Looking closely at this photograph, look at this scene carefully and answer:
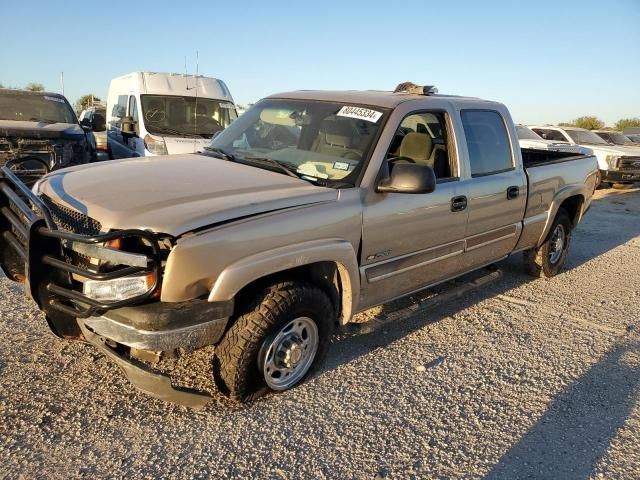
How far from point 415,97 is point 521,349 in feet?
7.29

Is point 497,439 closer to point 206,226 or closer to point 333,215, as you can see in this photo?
point 333,215

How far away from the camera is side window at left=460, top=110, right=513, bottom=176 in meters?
4.56

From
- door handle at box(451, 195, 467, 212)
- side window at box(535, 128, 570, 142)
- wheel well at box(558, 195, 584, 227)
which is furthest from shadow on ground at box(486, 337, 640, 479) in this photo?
side window at box(535, 128, 570, 142)

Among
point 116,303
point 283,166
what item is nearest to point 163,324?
point 116,303

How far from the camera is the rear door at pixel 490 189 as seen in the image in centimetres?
453

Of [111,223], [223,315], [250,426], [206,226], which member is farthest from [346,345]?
[111,223]

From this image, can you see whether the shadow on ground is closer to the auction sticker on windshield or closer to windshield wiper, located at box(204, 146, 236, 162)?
the auction sticker on windshield

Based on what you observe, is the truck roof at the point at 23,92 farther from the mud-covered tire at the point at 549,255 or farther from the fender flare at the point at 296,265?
the mud-covered tire at the point at 549,255

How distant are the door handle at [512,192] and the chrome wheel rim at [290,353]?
2486mm

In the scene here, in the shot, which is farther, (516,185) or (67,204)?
(516,185)

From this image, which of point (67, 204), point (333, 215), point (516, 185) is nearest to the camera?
point (67, 204)

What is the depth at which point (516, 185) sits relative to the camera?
5023 mm

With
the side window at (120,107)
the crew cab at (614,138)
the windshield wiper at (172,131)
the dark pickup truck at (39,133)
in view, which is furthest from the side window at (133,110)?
the crew cab at (614,138)

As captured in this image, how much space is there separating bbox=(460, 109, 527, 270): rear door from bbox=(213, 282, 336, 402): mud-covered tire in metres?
1.90
